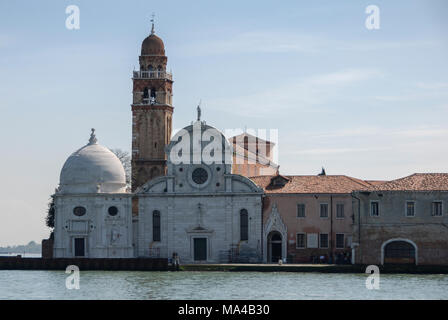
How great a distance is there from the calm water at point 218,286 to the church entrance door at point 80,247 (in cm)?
809

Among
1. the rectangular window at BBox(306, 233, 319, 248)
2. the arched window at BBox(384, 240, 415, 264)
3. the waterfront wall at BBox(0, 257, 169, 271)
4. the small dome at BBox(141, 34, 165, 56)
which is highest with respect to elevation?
the small dome at BBox(141, 34, 165, 56)

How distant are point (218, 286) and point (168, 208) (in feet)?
65.6

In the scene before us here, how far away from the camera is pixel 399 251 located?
201 ft

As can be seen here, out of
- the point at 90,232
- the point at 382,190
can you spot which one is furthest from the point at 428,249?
the point at 90,232

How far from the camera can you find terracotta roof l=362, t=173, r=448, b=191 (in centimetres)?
6131

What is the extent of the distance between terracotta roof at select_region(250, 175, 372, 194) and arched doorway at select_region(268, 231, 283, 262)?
2655 millimetres

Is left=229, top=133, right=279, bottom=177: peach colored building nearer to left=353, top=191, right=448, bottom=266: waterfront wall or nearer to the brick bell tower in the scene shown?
the brick bell tower

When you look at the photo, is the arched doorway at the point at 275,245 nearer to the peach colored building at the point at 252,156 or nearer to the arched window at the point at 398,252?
the peach colored building at the point at 252,156

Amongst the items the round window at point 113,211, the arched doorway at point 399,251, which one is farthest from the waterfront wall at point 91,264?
the arched doorway at point 399,251

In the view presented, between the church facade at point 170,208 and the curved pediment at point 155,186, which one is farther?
the curved pediment at point 155,186

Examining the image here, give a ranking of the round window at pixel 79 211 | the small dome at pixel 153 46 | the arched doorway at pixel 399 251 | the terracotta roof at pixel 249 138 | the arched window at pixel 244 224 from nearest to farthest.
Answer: the arched doorway at pixel 399 251 → the arched window at pixel 244 224 → the round window at pixel 79 211 → the small dome at pixel 153 46 → the terracotta roof at pixel 249 138

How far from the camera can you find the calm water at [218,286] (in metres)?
45.2

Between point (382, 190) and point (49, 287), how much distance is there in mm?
20058

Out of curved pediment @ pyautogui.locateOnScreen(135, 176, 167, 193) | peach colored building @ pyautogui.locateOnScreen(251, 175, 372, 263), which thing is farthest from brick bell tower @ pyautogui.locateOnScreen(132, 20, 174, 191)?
peach colored building @ pyautogui.locateOnScreen(251, 175, 372, 263)
